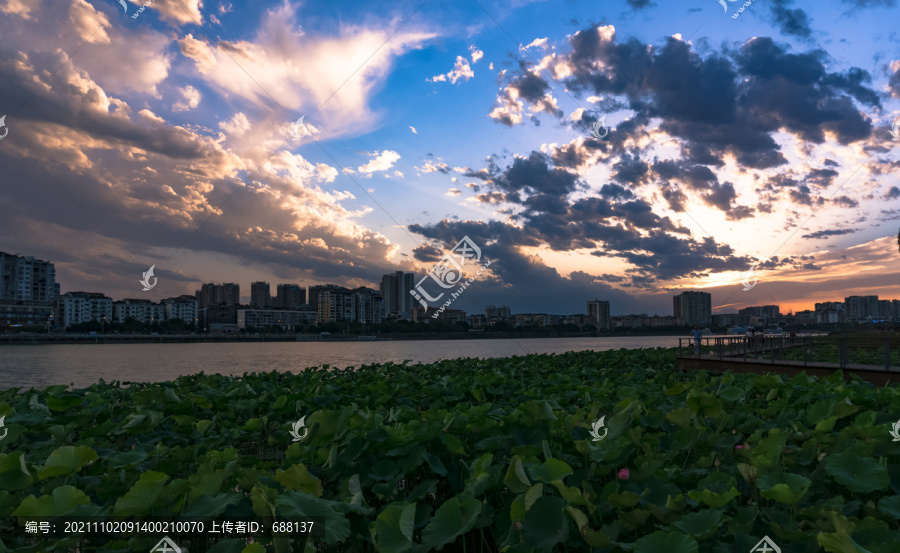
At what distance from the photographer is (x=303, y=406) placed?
600cm

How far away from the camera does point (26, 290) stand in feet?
393

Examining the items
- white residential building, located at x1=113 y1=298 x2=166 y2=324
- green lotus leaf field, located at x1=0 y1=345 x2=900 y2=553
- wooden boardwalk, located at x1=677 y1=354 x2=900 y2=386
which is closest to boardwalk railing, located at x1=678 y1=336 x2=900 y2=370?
wooden boardwalk, located at x1=677 y1=354 x2=900 y2=386

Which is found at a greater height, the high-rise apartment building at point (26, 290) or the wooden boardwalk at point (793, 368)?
the high-rise apartment building at point (26, 290)

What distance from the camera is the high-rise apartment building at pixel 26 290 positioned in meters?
108

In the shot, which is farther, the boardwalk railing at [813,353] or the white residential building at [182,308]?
the white residential building at [182,308]

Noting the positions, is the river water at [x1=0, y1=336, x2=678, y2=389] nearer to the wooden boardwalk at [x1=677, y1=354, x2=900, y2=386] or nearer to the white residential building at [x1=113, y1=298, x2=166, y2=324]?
the wooden boardwalk at [x1=677, y1=354, x2=900, y2=386]

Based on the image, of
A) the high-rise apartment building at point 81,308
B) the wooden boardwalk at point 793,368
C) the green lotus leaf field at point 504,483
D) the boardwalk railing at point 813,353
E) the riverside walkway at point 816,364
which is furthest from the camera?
the high-rise apartment building at point 81,308

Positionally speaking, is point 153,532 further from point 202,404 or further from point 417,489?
point 202,404

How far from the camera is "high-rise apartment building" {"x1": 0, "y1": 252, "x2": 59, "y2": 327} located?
108062 mm

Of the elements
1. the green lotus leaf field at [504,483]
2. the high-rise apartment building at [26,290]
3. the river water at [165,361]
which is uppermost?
the high-rise apartment building at [26,290]

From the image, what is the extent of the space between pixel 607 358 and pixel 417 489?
60.1 ft

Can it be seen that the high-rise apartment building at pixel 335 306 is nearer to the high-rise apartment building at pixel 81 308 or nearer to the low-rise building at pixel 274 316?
the low-rise building at pixel 274 316

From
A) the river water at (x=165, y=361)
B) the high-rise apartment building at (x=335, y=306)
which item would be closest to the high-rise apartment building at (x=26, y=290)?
the river water at (x=165, y=361)

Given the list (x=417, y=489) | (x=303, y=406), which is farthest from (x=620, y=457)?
(x=303, y=406)
